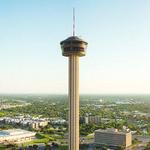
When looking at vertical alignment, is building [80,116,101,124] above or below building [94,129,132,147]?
above

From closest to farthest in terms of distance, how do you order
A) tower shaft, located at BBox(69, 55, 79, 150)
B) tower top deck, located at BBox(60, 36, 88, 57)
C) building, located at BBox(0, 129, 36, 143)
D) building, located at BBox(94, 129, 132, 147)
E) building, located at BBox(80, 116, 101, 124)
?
1. tower shaft, located at BBox(69, 55, 79, 150)
2. tower top deck, located at BBox(60, 36, 88, 57)
3. building, located at BBox(94, 129, 132, 147)
4. building, located at BBox(0, 129, 36, 143)
5. building, located at BBox(80, 116, 101, 124)

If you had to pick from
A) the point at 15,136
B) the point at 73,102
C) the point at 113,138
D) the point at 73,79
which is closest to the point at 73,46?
the point at 73,79

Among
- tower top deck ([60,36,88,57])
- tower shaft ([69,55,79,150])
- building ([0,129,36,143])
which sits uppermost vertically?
tower top deck ([60,36,88,57])

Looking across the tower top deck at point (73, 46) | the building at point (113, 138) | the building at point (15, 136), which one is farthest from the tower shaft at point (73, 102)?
the building at point (15, 136)

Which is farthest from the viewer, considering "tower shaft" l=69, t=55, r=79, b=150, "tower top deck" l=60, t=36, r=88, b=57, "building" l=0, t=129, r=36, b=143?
"building" l=0, t=129, r=36, b=143

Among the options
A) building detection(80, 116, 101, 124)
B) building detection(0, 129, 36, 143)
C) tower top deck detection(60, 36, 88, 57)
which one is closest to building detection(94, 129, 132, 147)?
building detection(0, 129, 36, 143)

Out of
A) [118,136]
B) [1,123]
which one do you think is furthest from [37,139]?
[1,123]

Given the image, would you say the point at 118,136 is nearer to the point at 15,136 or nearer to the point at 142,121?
the point at 15,136

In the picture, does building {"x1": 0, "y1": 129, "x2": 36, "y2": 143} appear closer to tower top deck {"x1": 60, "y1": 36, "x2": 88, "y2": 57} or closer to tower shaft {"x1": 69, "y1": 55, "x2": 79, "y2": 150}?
tower shaft {"x1": 69, "y1": 55, "x2": 79, "y2": 150}
